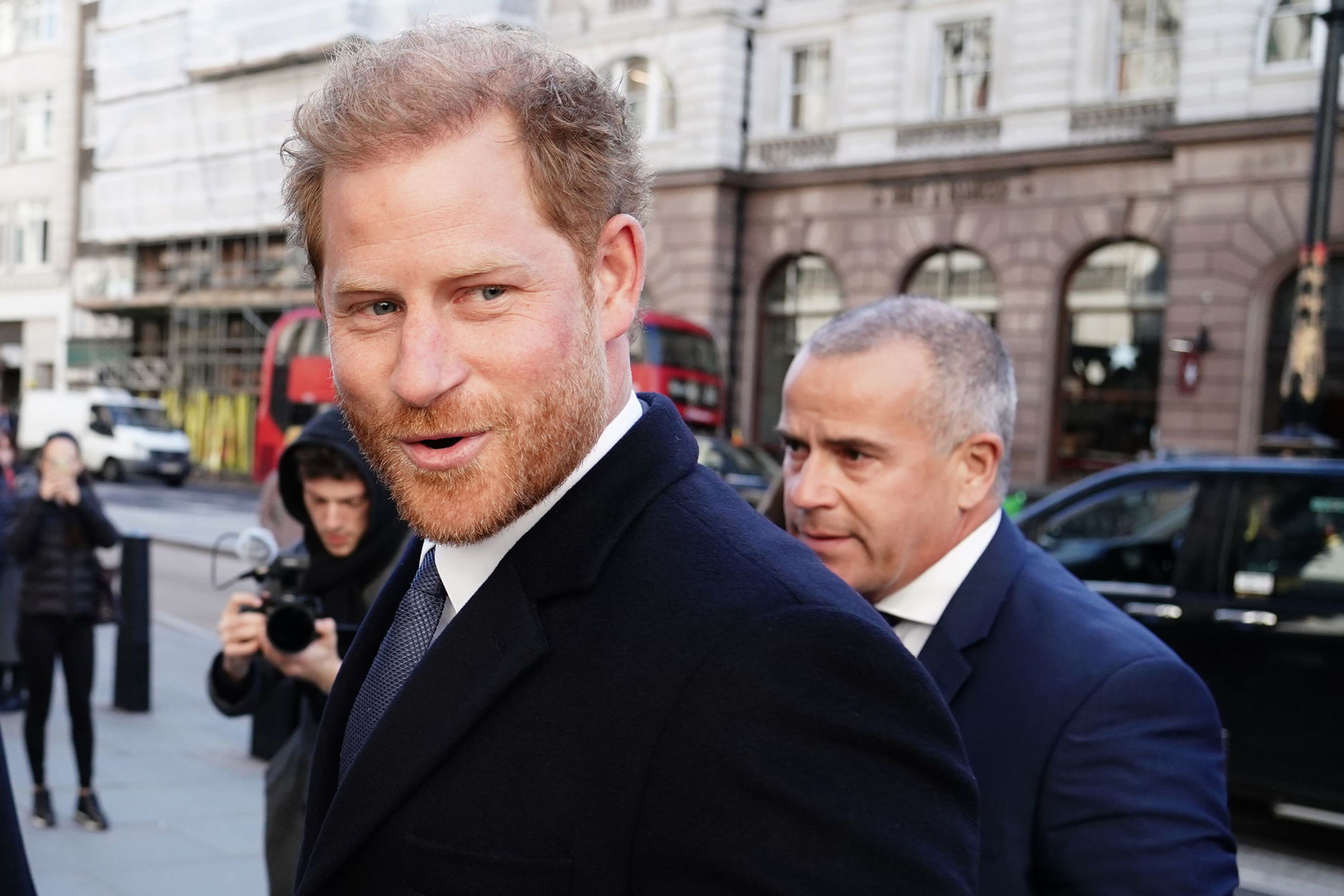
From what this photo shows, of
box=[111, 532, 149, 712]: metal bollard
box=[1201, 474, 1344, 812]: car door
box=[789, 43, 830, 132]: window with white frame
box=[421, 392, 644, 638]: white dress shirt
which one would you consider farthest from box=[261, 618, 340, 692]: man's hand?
box=[789, 43, 830, 132]: window with white frame

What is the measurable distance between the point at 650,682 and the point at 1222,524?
5931mm

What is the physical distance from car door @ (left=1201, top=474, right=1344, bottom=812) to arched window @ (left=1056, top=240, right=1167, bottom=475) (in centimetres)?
1674

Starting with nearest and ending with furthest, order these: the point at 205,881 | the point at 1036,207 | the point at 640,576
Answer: the point at 640,576, the point at 205,881, the point at 1036,207

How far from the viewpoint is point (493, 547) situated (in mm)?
1405

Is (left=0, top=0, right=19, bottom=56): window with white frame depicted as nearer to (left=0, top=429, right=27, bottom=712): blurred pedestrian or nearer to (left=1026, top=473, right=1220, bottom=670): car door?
(left=0, top=429, right=27, bottom=712): blurred pedestrian

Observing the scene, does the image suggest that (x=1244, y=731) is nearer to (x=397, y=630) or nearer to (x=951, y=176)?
(x=397, y=630)

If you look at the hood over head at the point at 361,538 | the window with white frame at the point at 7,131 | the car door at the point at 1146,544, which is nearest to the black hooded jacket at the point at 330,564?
the hood over head at the point at 361,538

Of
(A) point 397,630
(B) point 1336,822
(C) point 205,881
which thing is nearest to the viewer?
(A) point 397,630

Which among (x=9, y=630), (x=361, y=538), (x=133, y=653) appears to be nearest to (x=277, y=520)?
(x=133, y=653)

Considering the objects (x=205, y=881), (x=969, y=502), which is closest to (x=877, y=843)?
(x=969, y=502)

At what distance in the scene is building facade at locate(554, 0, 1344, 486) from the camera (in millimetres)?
21000

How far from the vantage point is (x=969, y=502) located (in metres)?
2.48

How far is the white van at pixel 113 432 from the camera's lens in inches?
1270

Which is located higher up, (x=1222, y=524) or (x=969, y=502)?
(x=969, y=502)
